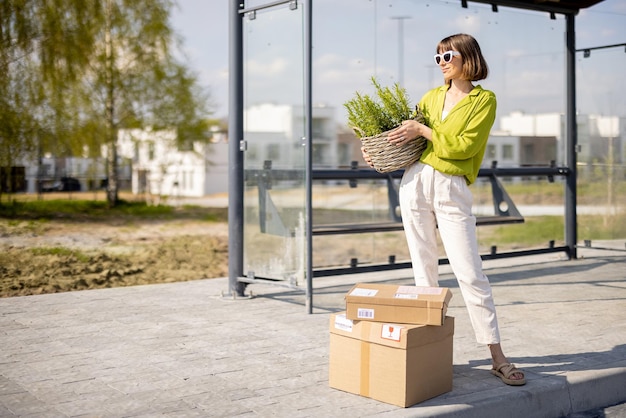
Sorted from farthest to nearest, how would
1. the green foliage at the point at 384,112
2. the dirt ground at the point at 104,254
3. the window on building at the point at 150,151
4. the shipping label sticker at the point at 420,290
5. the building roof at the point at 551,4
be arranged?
1. the window on building at the point at 150,151
2. the dirt ground at the point at 104,254
3. the building roof at the point at 551,4
4. the green foliage at the point at 384,112
5. the shipping label sticker at the point at 420,290

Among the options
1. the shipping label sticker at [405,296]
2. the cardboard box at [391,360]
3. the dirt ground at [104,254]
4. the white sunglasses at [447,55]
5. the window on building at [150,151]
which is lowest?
the dirt ground at [104,254]

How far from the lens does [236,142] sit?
7.28 meters

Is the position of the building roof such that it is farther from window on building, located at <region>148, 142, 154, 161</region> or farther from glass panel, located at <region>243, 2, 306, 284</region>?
window on building, located at <region>148, 142, 154, 161</region>

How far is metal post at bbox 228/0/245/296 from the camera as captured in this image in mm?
7293

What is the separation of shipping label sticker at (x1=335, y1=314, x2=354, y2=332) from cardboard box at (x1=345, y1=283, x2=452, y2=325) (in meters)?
0.04

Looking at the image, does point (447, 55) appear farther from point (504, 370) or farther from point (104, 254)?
point (104, 254)

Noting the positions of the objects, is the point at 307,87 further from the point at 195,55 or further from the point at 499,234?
the point at 195,55

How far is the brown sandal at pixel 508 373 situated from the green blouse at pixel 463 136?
1.01m

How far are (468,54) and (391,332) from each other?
1543 mm

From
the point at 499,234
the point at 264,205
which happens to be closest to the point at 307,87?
the point at 264,205

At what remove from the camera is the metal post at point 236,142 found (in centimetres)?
729

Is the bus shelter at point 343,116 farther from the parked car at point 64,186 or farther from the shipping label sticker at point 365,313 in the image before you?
the parked car at point 64,186

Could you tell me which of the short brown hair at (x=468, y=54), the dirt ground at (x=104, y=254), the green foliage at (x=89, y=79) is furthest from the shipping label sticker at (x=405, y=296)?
the green foliage at (x=89, y=79)

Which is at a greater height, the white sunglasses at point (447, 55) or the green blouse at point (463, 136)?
the white sunglasses at point (447, 55)
